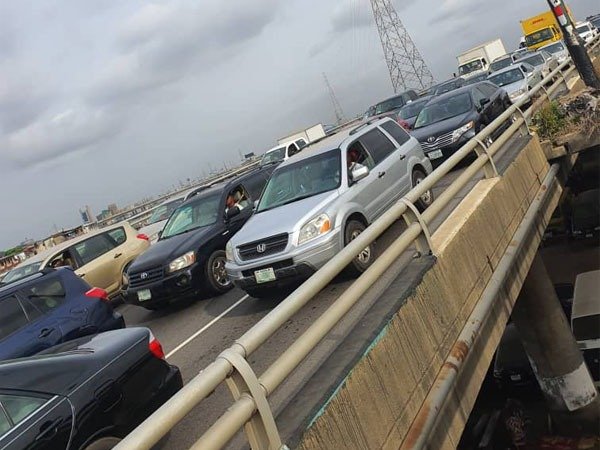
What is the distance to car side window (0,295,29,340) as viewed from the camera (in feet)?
23.0

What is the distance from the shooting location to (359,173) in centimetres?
739

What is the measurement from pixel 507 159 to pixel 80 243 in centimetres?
886

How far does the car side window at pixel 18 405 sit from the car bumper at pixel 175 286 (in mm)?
4827

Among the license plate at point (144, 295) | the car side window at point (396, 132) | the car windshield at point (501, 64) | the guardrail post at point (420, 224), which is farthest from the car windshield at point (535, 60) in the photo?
the guardrail post at point (420, 224)

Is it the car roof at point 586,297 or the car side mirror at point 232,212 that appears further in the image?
the car roof at point 586,297

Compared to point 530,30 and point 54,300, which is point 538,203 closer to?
point 54,300

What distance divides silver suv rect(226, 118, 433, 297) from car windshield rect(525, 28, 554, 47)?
1592 inches

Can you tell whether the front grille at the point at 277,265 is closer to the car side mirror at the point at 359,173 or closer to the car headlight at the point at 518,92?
the car side mirror at the point at 359,173

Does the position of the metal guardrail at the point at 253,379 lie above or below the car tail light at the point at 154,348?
above

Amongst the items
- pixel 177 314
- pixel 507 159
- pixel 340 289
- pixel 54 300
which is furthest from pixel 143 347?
Result: pixel 507 159

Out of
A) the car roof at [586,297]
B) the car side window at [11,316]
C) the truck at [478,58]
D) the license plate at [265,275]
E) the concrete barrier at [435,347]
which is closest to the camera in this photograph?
the concrete barrier at [435,347]

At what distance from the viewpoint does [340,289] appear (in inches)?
265

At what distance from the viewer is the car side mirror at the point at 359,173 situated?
740 cm

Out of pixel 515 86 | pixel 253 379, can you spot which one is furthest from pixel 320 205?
pixel 515 86
